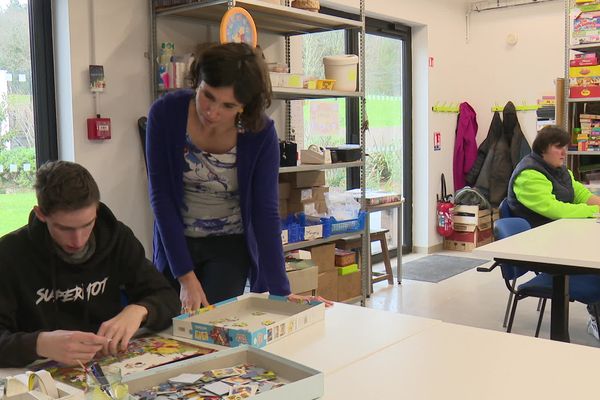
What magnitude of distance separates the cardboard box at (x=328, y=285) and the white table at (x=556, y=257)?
1447 mm

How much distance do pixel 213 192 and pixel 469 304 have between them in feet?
9.99

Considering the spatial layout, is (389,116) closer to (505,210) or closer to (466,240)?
(466,240)

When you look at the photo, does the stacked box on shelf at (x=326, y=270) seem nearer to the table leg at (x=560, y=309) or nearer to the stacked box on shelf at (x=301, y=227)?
the stacked box on shelf at (x=301, y=227)

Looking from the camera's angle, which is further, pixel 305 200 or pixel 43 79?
pixel 305 200

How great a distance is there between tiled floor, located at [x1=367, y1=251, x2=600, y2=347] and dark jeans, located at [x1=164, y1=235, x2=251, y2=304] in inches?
96.0

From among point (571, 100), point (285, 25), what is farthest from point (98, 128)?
point (571, 100)

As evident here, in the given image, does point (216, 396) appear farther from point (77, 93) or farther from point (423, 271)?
point (423, 271)

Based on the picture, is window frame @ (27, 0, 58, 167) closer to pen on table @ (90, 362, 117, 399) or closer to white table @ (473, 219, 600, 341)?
white table @ (473, 219, 600, 341)

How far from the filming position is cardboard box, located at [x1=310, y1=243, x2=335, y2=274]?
411 centimetres

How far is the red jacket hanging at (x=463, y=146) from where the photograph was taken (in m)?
6.71

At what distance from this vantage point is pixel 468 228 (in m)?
6.37

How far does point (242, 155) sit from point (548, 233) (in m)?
1.84

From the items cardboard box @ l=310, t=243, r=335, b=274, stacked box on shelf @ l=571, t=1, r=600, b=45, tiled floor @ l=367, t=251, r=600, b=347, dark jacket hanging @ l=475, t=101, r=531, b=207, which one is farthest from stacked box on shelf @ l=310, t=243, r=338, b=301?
dark jacket hanging @ l=475, t=101, r=531, b=207

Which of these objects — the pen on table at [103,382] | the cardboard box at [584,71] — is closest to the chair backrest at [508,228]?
the cardboard box at [584,71]
